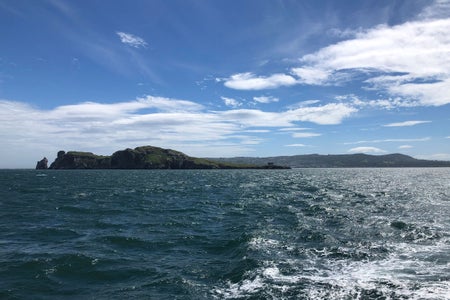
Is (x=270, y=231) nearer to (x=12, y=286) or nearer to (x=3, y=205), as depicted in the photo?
(x=12, y=286)

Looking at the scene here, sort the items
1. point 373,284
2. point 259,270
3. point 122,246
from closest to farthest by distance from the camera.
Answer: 1. point 373,284
2. point 259,270
3. point 122,246

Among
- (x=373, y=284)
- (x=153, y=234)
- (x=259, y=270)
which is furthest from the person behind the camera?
(x=153, y=234)

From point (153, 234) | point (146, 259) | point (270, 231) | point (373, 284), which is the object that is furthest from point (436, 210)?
point (146, 259)

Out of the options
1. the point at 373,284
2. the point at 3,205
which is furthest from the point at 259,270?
the point at 3,205

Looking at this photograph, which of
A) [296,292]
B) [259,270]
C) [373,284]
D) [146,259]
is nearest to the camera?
[296,292]

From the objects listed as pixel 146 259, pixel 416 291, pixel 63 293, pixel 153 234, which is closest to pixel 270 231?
pixel 153 234

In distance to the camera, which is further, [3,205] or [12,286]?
[3,205]

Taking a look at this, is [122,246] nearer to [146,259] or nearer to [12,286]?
[146,259]

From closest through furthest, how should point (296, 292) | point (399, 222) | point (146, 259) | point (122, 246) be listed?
point (296, 292) < point (146, 259) < point (122, 246) < point (399, 222)

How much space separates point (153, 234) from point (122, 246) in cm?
513

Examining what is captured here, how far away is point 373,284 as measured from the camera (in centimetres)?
2058

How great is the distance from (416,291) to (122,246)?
21758 mm

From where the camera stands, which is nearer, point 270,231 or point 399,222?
point 270,231

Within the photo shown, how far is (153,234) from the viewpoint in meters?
34.3
